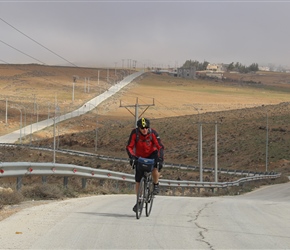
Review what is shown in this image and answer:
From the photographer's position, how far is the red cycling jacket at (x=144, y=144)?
12617 mm

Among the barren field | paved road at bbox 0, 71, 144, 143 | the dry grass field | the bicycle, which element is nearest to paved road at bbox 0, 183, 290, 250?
the bicycle

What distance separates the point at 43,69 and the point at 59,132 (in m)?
82.3

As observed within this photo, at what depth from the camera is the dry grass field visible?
84062 mm

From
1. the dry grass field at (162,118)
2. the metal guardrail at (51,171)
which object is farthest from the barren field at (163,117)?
the metal guardrail at (51,171)

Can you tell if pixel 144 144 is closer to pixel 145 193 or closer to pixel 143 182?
pixel 143 182

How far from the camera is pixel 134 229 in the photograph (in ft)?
35.9

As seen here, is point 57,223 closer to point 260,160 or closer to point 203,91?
point 260,160

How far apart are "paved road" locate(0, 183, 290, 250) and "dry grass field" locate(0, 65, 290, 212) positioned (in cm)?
3788

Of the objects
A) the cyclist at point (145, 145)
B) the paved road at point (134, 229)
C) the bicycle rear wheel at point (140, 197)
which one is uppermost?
the cyclist at point (145, 145)

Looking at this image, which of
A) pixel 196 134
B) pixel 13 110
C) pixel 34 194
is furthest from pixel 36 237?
pixel 13 110

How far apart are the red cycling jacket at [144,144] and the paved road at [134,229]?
127 cm

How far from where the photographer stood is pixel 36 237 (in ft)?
31.9

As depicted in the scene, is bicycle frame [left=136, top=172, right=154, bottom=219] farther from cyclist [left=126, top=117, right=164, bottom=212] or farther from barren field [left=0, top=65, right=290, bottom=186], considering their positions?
barren field [left=0, top=65, right=290, bottom=186]

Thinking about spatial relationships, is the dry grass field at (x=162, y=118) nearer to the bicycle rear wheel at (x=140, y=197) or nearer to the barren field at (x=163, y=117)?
the barren field at (x=163, y=117)
